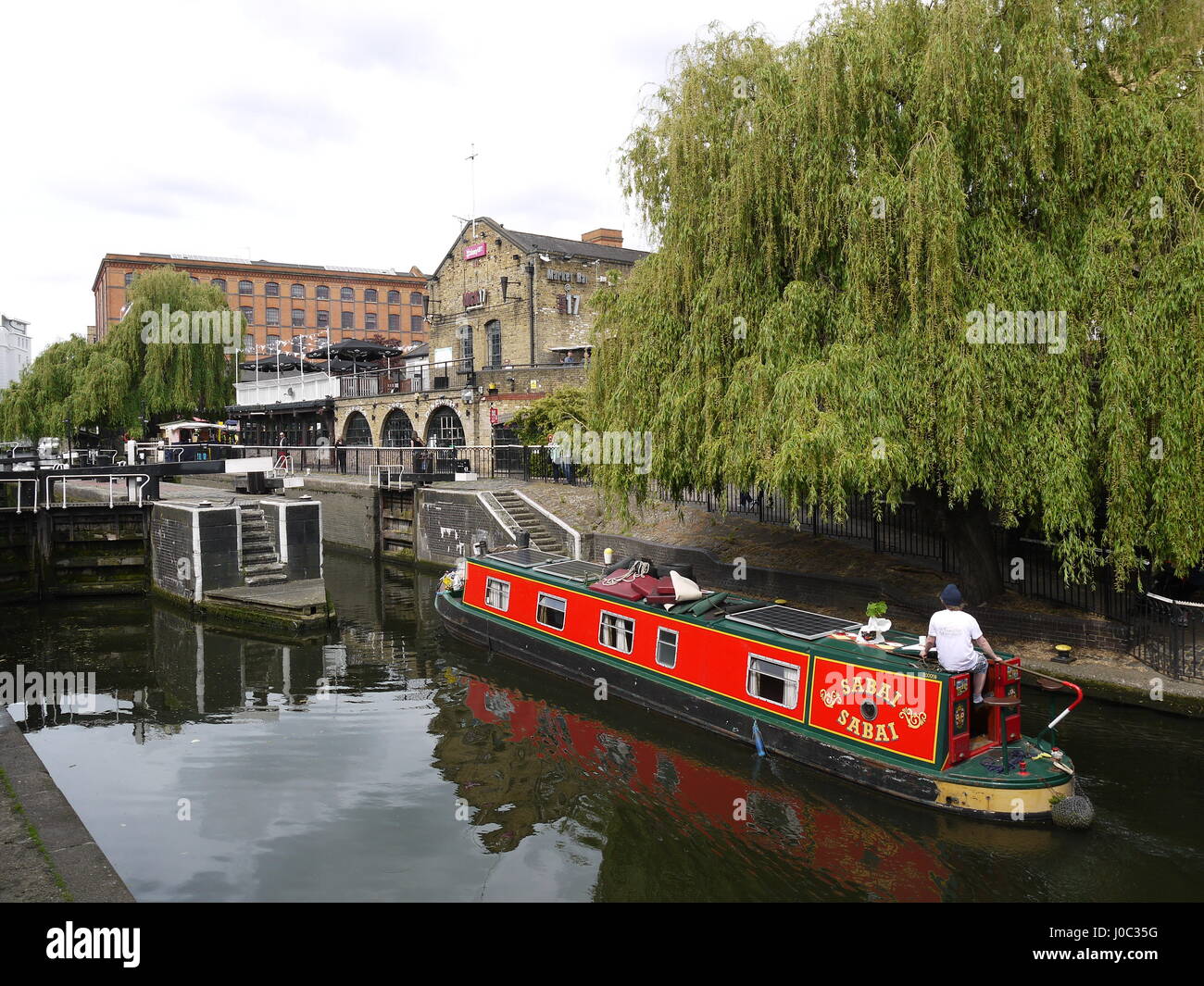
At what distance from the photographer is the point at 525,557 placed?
54.5 feet

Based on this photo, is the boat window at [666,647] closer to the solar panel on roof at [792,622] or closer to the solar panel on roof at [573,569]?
the solar panel on roof at [792,622]

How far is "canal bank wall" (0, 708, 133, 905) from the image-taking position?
21.3 feet

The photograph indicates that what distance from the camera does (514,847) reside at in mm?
8812

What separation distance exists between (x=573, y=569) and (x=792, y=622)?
496cm

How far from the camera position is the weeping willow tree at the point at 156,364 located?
39438mm

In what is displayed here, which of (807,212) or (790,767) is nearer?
(790,767)

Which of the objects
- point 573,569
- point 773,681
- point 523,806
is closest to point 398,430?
point 573,569

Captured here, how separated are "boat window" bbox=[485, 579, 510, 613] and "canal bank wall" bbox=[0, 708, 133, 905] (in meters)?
8.02

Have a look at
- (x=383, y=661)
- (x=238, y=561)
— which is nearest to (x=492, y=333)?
(x=238, y=561)

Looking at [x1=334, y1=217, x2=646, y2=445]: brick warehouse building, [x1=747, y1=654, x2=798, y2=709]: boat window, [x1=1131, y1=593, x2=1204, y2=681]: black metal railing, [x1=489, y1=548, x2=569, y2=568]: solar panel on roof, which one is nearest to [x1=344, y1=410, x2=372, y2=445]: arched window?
[x1=334, y1=217, x2=646, y2=445]: brick warehouse building

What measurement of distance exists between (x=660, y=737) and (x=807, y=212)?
8165mm

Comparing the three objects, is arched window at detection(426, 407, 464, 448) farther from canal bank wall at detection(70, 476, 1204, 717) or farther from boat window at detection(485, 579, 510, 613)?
boat window at detection(485, 579, 510, 613)

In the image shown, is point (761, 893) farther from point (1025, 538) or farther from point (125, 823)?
point (1025, 538)

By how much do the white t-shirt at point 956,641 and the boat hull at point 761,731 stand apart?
1.24m
